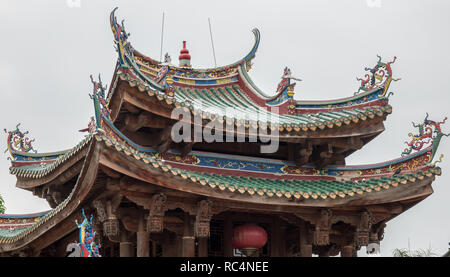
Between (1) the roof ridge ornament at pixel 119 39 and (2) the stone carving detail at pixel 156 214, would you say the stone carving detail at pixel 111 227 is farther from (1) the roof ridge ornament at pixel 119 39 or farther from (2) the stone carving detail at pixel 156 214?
(1) the roof ridge ornament at pixel 119 39

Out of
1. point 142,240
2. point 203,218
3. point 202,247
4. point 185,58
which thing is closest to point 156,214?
point 142,240

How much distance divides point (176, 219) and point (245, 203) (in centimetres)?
148

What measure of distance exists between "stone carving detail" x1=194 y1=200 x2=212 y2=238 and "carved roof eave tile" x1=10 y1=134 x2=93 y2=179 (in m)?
2.97

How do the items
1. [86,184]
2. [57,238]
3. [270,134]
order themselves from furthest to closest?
[57,238], [270,134], [86,184]

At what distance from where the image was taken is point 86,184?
49.5 ft

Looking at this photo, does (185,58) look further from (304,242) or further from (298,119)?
(304,242)

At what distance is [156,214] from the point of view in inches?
606

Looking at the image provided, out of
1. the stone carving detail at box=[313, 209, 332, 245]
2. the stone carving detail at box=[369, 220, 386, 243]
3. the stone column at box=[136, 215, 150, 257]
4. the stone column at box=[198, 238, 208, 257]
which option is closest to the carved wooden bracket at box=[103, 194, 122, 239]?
the stone column at box=[136, 215, 150, 257]

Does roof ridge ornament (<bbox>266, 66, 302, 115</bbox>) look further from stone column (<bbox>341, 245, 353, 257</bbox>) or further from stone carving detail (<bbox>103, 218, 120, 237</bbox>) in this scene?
stone carving detail (<bbox>103, 218, 120, 237</bbox>)

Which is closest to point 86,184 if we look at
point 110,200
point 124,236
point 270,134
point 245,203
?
point 110,200

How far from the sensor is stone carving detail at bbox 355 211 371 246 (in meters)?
17.3

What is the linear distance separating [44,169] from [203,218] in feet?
19.2
